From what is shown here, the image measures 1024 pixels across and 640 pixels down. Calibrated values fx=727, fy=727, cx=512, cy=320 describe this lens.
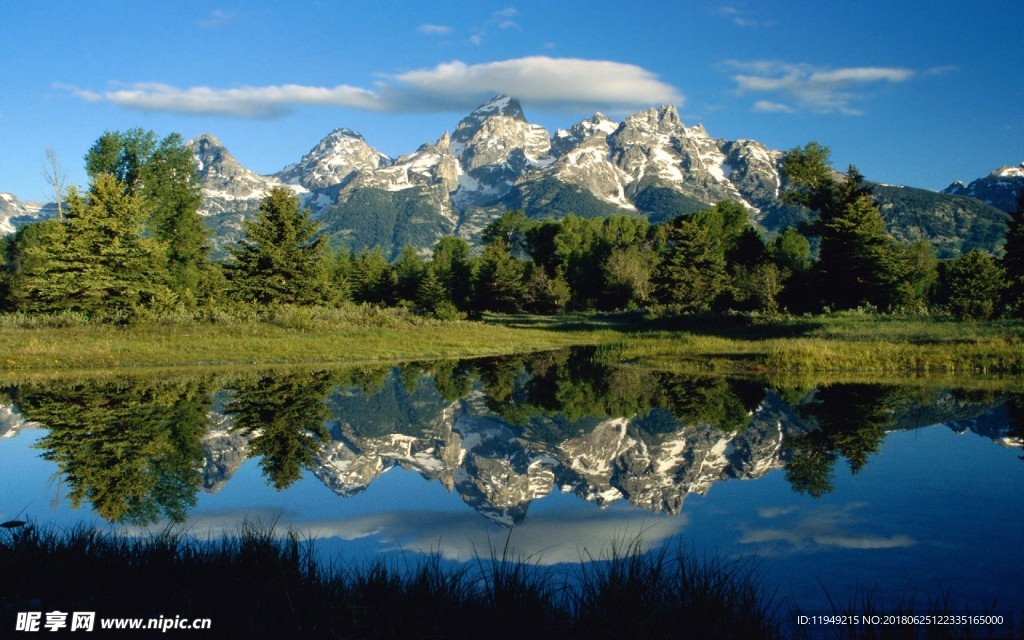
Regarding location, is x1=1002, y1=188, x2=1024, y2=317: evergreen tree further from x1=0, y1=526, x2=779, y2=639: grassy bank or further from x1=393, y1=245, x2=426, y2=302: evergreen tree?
x1=393, y1=245, x2=426, y2=302: evergreen tree

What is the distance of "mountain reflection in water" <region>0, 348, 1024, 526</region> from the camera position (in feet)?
35.8

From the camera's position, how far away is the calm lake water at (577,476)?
304 inches

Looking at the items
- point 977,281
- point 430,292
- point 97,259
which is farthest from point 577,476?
point 430,292

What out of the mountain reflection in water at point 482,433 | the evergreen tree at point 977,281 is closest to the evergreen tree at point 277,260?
the mountain reflection in water at point 482,433

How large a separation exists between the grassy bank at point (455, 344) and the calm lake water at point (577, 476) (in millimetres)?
6780

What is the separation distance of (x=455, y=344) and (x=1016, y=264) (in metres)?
34.4

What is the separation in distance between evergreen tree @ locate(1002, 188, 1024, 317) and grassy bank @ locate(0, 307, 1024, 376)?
8.17m

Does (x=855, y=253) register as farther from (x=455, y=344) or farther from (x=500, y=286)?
(x=500, y=286)

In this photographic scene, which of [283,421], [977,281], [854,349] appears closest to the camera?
[283,421]

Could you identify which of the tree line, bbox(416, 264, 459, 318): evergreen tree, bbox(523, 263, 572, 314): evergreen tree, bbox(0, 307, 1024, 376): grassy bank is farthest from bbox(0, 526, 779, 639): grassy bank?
bbox(523, 263, 572, 314): evergreen tree

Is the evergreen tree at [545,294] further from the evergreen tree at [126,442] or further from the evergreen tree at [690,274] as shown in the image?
the evergreen tree at [126,442]

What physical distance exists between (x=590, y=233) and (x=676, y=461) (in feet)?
370

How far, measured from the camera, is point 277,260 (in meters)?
49.6

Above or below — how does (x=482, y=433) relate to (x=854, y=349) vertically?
below
